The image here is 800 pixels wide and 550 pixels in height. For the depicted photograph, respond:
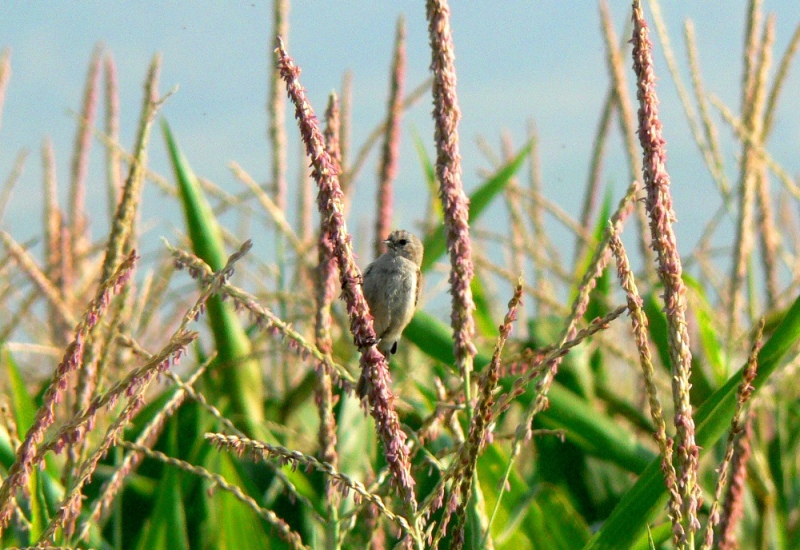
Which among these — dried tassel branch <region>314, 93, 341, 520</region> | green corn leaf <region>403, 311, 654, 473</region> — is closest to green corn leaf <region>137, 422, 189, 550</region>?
dried tassel branch <region>314, 93, 341, 520</region>

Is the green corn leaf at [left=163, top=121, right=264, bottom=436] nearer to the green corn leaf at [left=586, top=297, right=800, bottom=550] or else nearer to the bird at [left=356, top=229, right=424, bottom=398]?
the bird at [left=356, top=229, right=424, bottom=398]

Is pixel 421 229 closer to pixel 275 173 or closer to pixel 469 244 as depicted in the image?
pixel 275 173

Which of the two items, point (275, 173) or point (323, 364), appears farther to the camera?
point (275, 173)

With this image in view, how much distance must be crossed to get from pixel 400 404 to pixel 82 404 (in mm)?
865

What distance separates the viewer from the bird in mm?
2715

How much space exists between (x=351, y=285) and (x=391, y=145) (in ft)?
5.83

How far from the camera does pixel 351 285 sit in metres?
1.23

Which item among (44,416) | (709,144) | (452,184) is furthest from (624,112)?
(44,416)

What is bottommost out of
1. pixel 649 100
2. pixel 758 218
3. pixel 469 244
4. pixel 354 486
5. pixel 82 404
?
pixel 82 404

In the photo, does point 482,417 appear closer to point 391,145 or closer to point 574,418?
point 574,418

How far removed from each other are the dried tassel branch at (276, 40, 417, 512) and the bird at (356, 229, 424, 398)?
140cm

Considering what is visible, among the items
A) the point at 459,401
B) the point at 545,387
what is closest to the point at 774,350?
the point at 545,387

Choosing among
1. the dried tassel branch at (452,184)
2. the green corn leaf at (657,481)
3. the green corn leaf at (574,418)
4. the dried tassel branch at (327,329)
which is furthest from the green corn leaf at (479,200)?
the green corn leaf at (657,481)

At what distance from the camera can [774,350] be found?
153cm
